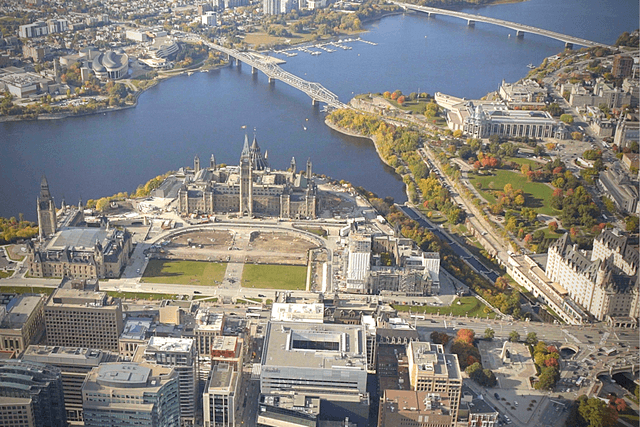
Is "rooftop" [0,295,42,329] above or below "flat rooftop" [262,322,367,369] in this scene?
below

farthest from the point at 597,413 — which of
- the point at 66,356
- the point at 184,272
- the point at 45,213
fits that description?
the point at 45,213

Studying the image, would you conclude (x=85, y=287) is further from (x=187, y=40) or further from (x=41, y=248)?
(x=187, y=40)

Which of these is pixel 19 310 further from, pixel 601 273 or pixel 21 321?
pixel 601 273

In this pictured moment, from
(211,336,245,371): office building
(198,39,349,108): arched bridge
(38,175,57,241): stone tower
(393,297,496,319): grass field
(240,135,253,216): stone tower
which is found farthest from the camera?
(198,39,349,108): arched bridge

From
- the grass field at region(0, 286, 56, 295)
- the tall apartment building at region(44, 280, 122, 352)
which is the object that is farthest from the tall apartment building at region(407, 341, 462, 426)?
the grass field at region(0, 286, 56, 295)

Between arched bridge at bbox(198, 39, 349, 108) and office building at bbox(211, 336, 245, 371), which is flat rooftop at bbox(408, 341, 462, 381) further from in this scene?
arched bridge at bbox(198, 39, 349, 108)

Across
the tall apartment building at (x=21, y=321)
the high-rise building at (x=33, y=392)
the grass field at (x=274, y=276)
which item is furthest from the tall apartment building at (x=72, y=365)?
the grass field at (x=274, y=276)

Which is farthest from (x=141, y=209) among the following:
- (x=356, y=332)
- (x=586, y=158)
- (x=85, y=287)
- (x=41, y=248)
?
(x=586, y=158)

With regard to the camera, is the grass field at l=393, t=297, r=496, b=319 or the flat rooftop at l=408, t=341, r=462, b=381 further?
the grass field at l=393, t=297, r=496, b=319
